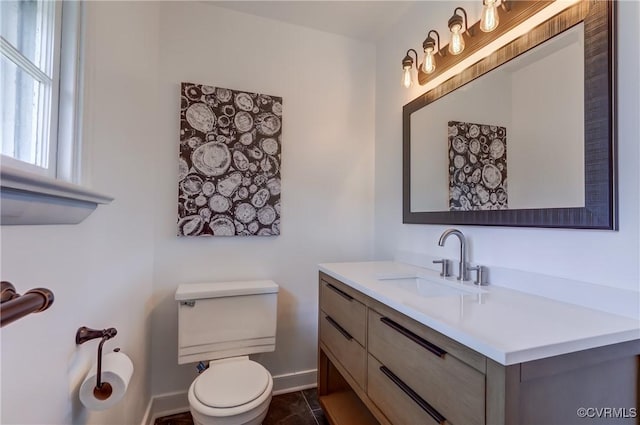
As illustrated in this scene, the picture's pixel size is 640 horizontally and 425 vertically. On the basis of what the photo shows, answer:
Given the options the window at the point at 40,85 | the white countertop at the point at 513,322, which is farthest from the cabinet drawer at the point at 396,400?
the window at the point at 40,85

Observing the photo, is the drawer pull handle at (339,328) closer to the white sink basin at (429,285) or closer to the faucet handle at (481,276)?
the white sink basin at (429,285)

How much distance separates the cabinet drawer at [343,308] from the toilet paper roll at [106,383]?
88cm

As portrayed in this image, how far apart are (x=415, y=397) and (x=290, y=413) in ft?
3.98

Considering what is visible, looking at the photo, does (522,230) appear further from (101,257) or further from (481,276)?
(101,257)

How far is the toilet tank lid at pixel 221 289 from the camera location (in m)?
1.69

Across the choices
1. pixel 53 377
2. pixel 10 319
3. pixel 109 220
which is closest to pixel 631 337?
pixel 10 319

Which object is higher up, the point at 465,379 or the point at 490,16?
the point at 490,16

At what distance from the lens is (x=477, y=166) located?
1441 mm

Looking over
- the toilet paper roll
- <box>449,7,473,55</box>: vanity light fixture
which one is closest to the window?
the toilet paper roll

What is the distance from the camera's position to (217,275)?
193 centimetres

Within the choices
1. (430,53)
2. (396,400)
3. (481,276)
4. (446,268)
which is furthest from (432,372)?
(430,53)

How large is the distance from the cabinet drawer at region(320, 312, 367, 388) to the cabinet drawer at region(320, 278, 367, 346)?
3cm

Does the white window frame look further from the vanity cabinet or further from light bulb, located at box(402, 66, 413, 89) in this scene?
light bulb, located at box(402, 66, 413, 89)

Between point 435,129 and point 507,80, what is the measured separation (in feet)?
1.49
